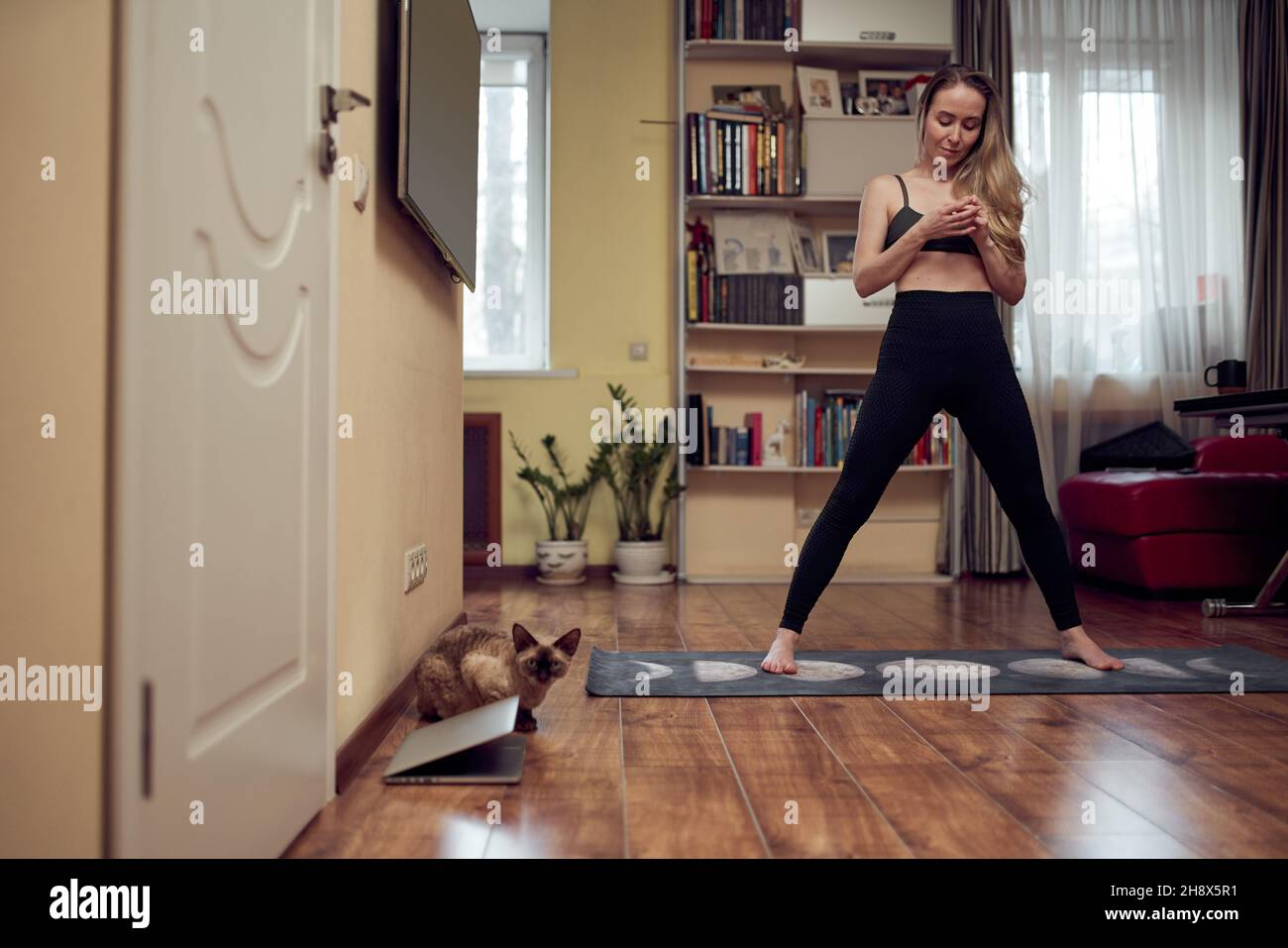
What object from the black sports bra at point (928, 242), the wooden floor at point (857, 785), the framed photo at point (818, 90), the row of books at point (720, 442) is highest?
the framed photo at point (818, 90)

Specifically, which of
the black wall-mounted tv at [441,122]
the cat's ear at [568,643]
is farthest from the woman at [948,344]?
the black wall-mounted tv at [441,122]

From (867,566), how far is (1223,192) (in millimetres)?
2304

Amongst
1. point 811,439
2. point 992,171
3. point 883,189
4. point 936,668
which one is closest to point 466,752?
point 936,668

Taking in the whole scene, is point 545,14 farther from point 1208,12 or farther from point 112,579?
point 112,579

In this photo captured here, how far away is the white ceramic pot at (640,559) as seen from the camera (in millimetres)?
3910

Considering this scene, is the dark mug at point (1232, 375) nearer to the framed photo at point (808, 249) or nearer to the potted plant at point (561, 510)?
the framed photo at point (808, 249)

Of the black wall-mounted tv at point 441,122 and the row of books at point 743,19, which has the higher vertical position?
the row of books at point 743,19

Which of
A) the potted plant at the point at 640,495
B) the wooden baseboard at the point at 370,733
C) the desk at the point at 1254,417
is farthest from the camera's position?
the potted plant at the point at 640,495

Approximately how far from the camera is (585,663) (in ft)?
7.30

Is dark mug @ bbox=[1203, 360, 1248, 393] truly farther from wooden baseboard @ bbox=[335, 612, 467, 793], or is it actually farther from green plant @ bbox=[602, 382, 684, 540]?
wooden baseboard @ bbox=[335, 612, 467, 793]

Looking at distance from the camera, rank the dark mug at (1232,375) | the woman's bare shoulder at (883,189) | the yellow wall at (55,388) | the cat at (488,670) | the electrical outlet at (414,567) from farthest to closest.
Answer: the dark mug at (1232,375)
the woman's bare shoulder at (883,189)
the electrical outlet at (414,567)
the cat at (488,670)
the yellow wall at (55,388)

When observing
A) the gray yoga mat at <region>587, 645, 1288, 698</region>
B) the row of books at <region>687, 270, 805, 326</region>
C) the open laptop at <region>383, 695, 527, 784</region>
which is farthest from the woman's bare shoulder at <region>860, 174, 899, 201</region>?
the row of books at <region>687, 270, 805, 326</region>

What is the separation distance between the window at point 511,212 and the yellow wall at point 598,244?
22 centimetres
